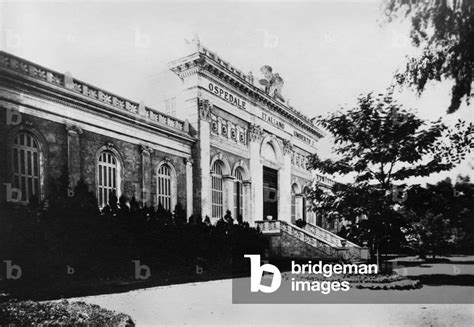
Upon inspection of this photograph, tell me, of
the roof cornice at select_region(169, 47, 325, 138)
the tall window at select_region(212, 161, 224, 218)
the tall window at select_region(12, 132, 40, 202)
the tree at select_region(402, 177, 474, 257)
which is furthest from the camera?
the tall window at select_region(212, 161, 224, 218)

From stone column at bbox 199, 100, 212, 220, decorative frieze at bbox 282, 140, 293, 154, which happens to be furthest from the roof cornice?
stone column at bbox 199, 100, 212, 220

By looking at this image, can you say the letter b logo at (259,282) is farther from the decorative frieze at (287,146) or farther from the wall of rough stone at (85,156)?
the decorative frieze at (287,146)

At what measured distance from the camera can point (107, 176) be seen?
1402 cm

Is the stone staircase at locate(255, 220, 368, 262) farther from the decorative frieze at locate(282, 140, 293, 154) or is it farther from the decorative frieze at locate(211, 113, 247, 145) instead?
the decorative frieze at locate(282, 140, 293, 154)

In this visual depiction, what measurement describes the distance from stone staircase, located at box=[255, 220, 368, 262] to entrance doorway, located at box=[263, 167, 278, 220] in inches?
111

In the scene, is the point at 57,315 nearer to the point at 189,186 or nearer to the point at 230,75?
the point at 189,186

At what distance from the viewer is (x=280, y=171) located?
2402 cm

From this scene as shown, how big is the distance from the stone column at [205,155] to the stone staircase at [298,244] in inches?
151

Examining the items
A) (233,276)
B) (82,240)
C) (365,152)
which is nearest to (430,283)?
(365,152)

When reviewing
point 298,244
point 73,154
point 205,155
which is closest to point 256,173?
point 205,155

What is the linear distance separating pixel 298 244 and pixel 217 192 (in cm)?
503

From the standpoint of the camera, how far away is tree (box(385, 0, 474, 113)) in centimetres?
852

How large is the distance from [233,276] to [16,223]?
7606mm

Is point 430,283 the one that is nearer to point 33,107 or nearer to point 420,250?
point 420,250
